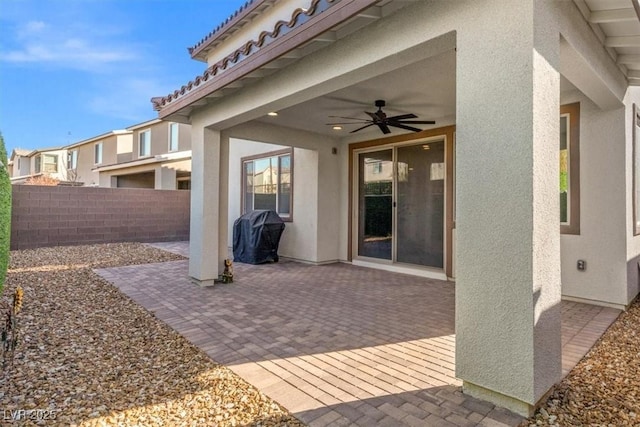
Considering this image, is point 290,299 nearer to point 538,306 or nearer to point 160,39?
point 538,306

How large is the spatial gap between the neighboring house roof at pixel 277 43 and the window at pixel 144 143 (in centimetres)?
1593

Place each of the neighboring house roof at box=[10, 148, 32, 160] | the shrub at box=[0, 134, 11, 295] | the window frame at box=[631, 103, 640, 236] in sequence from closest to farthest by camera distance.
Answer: the shrub at box=[0, 134, 11, 295], the window frame at box=[631, 103, 640, 236], the neighboring house roof at box=[10, 148, 32, 160]

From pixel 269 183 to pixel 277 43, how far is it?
20.5 feet

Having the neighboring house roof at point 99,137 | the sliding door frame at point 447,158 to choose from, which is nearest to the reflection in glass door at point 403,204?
the sliding door frame at point 447,158

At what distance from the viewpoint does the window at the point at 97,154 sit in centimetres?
2234

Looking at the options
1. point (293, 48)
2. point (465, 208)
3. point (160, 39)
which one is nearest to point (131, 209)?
point (160, 39)

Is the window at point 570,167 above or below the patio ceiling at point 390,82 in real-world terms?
below

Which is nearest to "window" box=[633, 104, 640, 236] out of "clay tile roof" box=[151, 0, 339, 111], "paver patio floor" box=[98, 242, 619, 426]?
"paver patio floor" box=[98, 242, 619, 426]

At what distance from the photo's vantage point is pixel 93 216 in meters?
11.2

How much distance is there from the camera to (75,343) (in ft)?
11.8

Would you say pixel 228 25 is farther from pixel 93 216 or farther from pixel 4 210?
pixel 93 216

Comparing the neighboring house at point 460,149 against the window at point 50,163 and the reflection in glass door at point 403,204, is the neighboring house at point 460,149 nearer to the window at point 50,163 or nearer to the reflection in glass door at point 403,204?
the reflection in glass door at point 403,204

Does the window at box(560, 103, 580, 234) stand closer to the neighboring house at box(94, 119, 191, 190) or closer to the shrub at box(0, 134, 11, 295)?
the shrub at box(0, 134, 11, 295)

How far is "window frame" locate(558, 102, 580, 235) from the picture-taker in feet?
16.6
